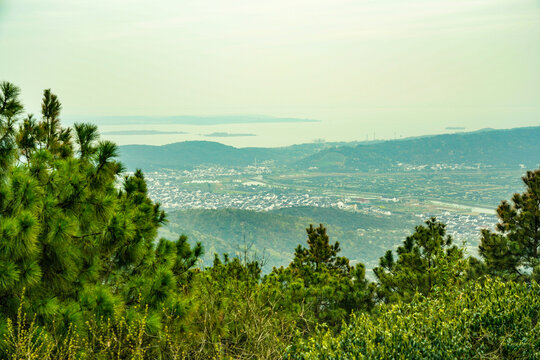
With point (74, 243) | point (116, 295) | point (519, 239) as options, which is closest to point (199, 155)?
point (519, 239)

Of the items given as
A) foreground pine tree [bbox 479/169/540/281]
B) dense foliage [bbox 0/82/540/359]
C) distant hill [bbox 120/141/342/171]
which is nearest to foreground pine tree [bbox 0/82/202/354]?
dense foliage [bbox 0/82/540/359]

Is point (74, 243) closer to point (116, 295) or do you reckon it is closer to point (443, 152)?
point (116, 295)

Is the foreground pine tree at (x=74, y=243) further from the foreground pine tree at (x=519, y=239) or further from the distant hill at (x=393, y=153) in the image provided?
the distant hill at (x=393, y=153)

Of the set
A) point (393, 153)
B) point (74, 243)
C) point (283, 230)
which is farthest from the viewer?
point (393, 153)

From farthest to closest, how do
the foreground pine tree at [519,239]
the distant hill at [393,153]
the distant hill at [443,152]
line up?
the distant hill at [443,152], the distant hill at [393,153], the foreground pine tree at [519,239]

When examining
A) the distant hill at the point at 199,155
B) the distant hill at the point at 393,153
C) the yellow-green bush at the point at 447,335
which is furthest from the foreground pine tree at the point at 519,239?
the distant hill at the point at 393,153

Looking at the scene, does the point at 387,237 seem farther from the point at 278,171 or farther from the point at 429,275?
the point at 278,171

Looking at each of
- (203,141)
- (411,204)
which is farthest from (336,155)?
(411,204)

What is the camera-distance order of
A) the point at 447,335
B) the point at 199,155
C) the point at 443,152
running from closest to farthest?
the point at 447,335, the point at 443,152, the point at 199,155

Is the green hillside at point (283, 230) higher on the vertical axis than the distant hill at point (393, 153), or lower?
lower

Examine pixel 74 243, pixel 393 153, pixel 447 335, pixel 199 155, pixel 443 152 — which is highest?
pixel 443 152
